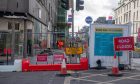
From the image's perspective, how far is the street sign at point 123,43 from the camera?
18078 mm

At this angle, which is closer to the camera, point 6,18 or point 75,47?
point 75,47

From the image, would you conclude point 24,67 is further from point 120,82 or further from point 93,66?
point 120,82

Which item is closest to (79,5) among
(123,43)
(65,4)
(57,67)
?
(65,4)

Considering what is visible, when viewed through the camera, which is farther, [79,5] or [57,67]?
[79,5]

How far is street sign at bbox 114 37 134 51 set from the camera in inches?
712

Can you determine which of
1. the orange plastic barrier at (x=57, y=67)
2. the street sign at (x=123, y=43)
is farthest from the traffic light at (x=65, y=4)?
the street sign at (x=123, y=43)

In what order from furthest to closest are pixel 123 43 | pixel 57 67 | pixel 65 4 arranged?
pixel 65 4 < pixel 57 67 < pixel 123 43

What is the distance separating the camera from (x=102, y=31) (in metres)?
19.4

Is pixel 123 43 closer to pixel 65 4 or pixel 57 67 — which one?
pixel 57 67

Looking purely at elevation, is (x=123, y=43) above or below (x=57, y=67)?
above

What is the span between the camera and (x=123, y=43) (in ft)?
59.9

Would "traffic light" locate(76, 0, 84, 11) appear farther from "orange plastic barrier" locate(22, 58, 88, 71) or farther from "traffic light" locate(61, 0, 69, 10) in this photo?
"orange plastic barrier" locate(22, 58, 88, 71)

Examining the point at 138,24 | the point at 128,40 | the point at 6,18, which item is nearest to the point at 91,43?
the point at 128,40

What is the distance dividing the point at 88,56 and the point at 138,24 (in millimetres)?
62225
